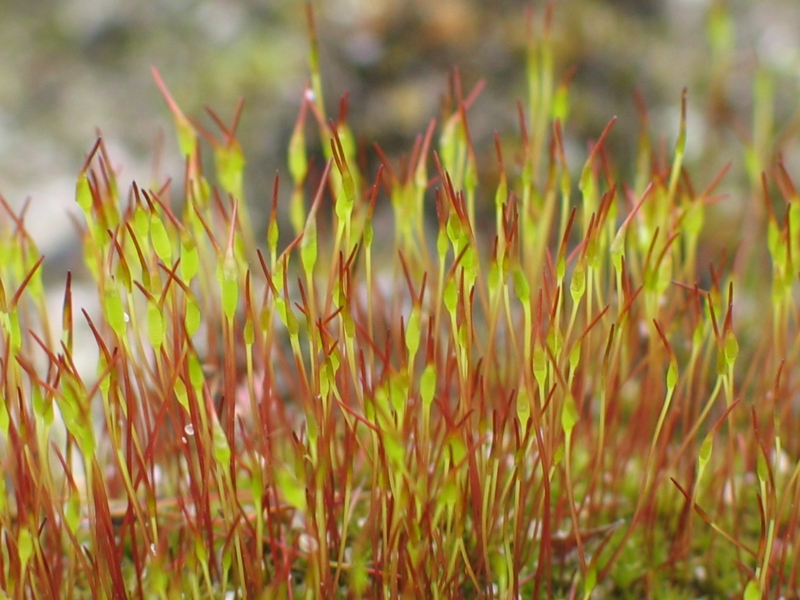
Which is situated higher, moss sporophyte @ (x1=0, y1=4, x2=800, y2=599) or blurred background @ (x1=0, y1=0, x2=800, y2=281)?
blurred background @ (x1=0, y1=0, x2=800, y2=281)

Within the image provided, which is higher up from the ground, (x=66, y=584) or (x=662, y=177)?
(x=662, y=177)

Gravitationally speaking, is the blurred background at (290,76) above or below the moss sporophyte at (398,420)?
above

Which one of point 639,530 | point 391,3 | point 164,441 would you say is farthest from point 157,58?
point 639,530

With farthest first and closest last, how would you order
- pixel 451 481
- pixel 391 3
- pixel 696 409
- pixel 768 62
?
pixel 768 62
pixel 391 3
pixel 696 409
pixel 451 481

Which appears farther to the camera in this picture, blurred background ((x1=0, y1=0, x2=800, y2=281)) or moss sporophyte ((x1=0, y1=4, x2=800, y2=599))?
blurred background ((x1=0, y1=0, x2=800, y2=281))

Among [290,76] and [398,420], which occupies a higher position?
[290,76]

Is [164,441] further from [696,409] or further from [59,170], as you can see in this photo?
[59,170]

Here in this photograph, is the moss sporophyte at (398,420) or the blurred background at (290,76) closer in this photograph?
the moss sporophyte at (398,420)

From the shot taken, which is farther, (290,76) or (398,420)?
(290,76)
